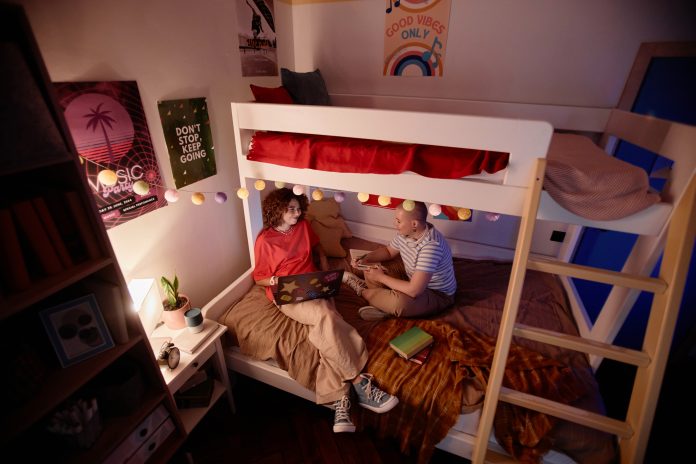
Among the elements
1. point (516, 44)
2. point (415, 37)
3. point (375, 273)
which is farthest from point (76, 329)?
point (516, 44)

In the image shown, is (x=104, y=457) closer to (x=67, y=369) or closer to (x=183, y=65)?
(x=67, y=369)

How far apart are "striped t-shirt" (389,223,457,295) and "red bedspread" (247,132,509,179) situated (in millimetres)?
555

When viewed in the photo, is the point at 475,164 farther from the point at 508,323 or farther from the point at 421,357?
the point at 421,357

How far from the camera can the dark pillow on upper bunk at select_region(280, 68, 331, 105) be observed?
2137mm

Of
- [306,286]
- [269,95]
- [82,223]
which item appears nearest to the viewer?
[82,223]

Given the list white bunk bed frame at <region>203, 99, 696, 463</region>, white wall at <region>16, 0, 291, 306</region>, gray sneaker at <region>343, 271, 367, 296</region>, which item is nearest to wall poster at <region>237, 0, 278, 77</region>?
white wall at <region>16, 0, 291, 306</region>

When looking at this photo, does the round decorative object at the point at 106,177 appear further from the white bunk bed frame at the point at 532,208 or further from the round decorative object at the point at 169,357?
the round decorative object at the point at 169,357

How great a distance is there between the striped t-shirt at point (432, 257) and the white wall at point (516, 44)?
1230 mm

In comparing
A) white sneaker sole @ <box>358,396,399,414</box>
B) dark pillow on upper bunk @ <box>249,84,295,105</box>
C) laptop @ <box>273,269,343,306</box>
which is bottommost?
white sneaker sole @ <box>358,396,399,414</box>

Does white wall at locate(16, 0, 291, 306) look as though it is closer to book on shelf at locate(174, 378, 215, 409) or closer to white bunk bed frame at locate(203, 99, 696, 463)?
white bunk bed frame at locate(203, 99, 696, 463)

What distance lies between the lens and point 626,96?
2.02 metres

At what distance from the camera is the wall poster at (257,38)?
2.06 meters

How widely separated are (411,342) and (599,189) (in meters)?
1.07

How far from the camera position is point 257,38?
2.22 metres
